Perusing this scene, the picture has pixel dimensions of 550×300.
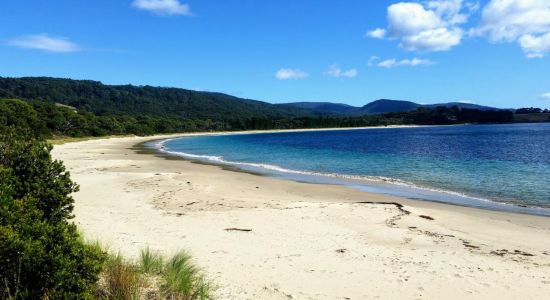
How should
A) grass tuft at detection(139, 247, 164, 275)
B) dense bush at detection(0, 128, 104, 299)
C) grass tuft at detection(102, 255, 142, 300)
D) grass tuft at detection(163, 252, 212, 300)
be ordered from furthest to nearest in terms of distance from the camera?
grass tuft at detection(139, 247, 164, 275) < grass tuft at detection(163, 252, 212, 300) < grass tuft at detection(102, 255, 142, 300) < dense bush at detection(0, 128, 104, 299)

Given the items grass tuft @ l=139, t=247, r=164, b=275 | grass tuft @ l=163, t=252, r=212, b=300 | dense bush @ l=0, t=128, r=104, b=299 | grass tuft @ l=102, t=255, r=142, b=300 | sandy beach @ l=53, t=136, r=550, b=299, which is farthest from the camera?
sandy beach @ l=53, t=136, r=550, b=299

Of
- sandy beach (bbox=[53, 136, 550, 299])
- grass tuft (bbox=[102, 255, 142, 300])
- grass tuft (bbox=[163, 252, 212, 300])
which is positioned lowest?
sandy beach (bbox=[53, 136, 550, 299])

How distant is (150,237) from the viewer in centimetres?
1110

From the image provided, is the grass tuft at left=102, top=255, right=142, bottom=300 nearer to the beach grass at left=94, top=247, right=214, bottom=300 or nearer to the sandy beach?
the beach grass at left=94, top=247, right=214, bottom=300

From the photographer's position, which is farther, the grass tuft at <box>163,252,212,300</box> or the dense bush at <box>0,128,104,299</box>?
the grass tuft at <box>163,252,212,300</box>

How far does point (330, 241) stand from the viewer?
11.4 metres

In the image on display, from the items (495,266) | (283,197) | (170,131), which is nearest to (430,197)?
(283,197)

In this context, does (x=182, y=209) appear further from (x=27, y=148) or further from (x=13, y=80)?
(x=13, y=80)

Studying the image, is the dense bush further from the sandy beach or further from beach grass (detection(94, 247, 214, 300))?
the sandy beach

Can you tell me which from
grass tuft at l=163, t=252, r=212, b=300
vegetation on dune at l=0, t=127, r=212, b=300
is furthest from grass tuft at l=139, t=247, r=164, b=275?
grass tuft at l=163, t=252, r=212, b=300

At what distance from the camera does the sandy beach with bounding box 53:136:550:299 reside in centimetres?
796

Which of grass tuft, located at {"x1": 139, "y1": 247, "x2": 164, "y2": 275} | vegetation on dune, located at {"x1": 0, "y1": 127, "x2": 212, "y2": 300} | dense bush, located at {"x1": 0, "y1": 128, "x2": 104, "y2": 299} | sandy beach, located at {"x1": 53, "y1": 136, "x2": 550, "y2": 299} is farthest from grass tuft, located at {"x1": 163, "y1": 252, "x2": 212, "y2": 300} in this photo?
dense bush, located at {"x1": 0, "y1": 128, "x2": 104, "y2": 299}

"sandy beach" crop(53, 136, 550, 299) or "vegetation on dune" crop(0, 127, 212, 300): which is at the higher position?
"vegetation on dune" crop(0, 127, 212, 300)

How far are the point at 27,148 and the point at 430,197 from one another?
18.5 meters
